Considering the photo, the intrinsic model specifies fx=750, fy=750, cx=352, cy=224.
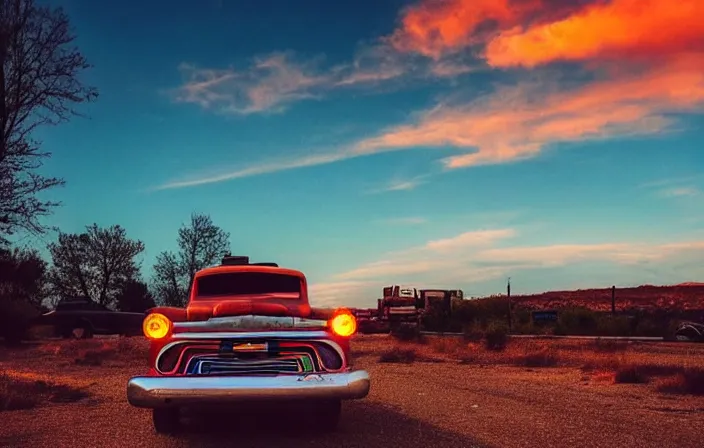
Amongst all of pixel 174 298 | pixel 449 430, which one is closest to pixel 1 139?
pixel 449 430

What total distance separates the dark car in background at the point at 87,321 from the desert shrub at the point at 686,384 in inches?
883

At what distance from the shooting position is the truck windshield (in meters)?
9.46

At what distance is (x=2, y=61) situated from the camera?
2044 centimetres

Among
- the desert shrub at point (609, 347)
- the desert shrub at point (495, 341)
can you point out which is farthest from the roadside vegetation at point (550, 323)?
the desert shrub at point (609, 347)

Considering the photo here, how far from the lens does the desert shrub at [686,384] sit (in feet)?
37.4

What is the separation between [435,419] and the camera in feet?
27.8

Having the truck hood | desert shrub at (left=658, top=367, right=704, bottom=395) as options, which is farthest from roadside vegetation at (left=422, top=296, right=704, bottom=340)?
the truck hood

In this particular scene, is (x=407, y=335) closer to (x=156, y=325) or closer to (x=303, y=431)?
(x=303, y=431)

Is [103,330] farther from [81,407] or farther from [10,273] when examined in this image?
[81,407]

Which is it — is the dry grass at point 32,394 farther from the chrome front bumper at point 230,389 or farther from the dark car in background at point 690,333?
the dark car in background at point 690,333

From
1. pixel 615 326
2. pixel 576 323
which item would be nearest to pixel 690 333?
pixel 615 326

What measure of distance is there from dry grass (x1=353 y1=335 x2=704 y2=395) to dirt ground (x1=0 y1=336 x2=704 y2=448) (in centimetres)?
42

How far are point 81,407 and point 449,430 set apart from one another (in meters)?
5.15

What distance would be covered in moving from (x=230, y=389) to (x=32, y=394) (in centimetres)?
618
